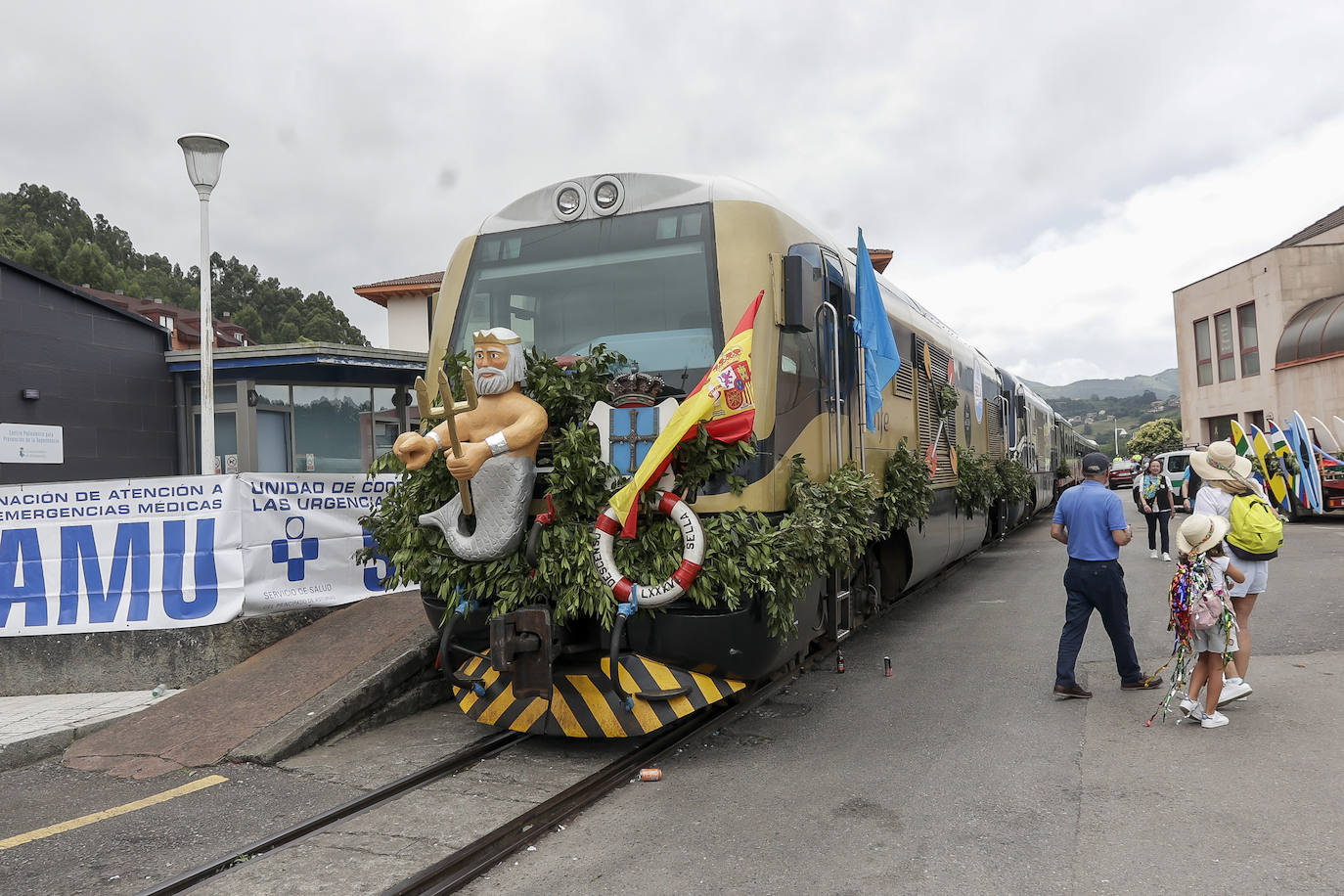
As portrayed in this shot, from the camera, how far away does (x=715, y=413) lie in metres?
4.97

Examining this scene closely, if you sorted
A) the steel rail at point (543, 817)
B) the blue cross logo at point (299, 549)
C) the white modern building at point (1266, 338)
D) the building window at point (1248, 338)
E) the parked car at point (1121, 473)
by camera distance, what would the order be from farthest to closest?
the parked car at point (1121, 473), the building window at point (1248, 338), the white modern building at point (1266, 338), the blue cross logo at point (299, 549), the steel rail at point (543, 817)

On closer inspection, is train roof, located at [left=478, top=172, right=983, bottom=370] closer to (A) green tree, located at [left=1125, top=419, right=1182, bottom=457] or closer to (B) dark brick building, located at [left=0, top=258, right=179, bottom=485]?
(B) dark brick building, located at [left=0, top=258, right=179, bottom=485]

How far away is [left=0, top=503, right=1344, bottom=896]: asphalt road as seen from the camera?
3.71 meters

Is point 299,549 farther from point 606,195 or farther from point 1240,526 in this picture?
point 1240,526

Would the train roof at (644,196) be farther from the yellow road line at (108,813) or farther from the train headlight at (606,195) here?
the yellow road line at (108,813)

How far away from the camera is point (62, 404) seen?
12430 millimetres

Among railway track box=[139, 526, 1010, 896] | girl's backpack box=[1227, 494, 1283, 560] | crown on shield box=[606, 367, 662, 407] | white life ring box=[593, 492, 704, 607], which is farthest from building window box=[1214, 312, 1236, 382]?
white life ring box=[593, 492, 704, 607]

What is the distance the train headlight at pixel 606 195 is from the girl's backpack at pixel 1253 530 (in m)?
4.29

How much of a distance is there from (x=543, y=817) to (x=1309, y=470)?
1910 centimetres

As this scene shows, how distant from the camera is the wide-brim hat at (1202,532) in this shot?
18.2ft

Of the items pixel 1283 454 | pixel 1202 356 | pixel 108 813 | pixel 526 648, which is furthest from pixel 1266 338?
pixel 108 813

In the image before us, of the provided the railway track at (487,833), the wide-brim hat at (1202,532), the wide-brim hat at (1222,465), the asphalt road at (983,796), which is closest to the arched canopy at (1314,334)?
the asphalt road at (983,796)

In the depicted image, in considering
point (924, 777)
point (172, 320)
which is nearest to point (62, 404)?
point (924, 777)

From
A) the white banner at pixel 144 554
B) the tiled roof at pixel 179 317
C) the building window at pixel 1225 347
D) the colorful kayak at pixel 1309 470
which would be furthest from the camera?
the tiled roof at pixel 179 317
